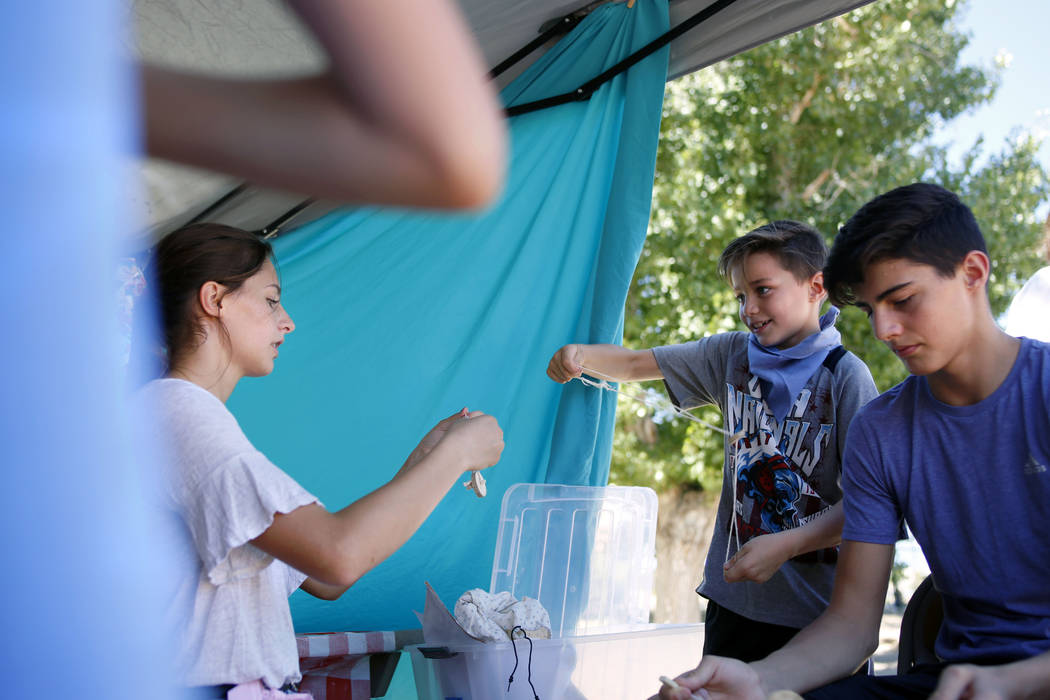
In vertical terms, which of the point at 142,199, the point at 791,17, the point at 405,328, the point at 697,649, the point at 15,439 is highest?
the point at 791,17

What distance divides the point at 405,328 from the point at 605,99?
82cm

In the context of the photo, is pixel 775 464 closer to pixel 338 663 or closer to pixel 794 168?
pixel 338 663

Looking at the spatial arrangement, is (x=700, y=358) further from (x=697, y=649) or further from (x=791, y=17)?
(x=791, y=17)

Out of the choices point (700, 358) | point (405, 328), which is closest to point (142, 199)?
point (405, 328)

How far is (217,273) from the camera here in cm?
131

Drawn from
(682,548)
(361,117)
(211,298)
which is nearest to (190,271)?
(211,298)

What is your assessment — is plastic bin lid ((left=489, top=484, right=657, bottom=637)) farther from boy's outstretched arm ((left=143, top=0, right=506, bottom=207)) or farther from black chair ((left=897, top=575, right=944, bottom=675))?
boy's outstretched arm ((left=143, top=0, right=506, bottom=207))

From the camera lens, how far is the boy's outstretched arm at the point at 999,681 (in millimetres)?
1065

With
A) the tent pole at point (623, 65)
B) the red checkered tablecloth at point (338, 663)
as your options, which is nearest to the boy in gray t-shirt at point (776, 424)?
the tent pole at point (623, 65)

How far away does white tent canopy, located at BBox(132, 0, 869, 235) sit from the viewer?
216cm

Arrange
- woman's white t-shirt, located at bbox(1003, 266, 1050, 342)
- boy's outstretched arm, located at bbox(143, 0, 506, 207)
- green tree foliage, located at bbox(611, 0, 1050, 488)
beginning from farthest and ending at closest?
green tree foliage, located at bbox(611, 0, 1050, 488)
woman's white t-shirt, located at bbox(1003, 266, 1050, 342)
boy's outstretched arm, located at bbox(143, 0, 506, 207)

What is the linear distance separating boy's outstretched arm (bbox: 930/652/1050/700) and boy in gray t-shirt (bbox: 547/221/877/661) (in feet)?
1.57

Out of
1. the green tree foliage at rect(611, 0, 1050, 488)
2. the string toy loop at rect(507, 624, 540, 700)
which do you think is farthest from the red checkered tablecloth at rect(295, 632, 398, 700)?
the green tree foliage at rect(611, 0, 1050, 488)

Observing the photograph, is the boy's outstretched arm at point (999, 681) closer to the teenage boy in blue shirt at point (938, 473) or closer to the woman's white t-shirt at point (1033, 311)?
the teenage boy in blue shirt at point (938, 473)
